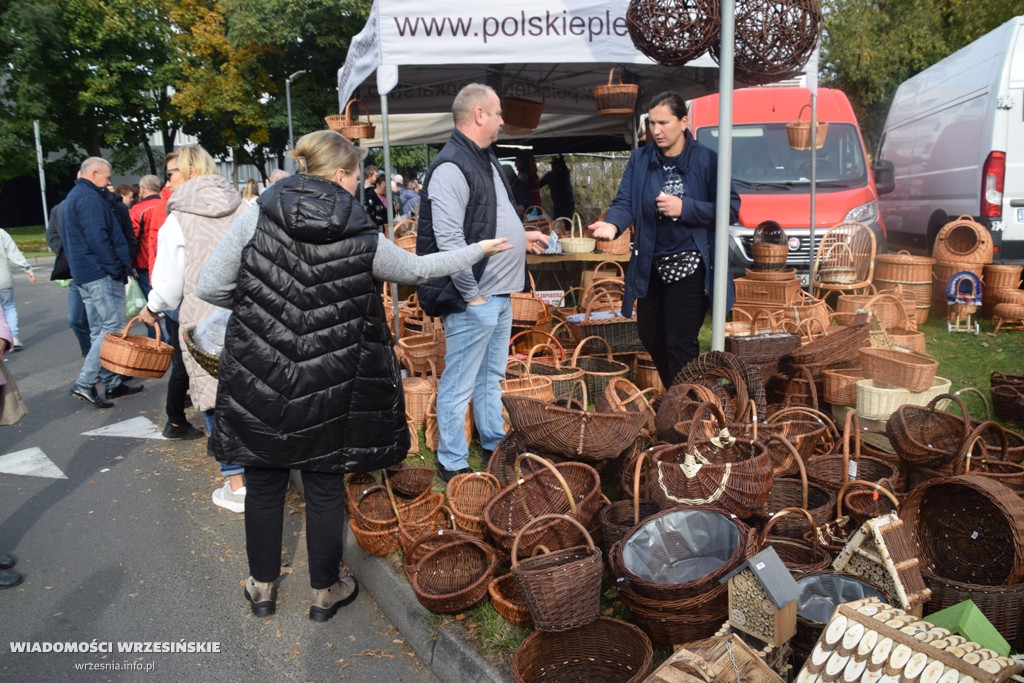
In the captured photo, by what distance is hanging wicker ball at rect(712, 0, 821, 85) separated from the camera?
4.63m

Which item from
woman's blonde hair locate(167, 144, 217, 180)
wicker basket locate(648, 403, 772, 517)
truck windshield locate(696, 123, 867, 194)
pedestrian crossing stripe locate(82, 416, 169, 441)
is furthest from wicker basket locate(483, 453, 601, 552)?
truck windshield locate(696, 123, 867, 194)

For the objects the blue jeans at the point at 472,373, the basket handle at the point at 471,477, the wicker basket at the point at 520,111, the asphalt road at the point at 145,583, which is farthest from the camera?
the wicker basket at the point at 520,111

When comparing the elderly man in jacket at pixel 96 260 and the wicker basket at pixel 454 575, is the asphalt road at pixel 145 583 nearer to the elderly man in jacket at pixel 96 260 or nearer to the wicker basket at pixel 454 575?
the wicker basket at pixel 454 575

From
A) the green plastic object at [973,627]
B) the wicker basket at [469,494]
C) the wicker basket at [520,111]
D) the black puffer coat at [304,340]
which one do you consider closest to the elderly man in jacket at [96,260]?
the wicker basket at [520,111]

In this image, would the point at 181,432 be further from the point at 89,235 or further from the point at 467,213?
the point at 467,213

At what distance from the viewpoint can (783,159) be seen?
360 inches

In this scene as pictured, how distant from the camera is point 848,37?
19.0 metres

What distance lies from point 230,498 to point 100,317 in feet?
10.7

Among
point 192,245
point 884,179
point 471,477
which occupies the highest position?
point 884,179

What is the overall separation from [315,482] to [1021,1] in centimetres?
1784

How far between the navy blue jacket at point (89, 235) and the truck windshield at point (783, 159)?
6152 mm

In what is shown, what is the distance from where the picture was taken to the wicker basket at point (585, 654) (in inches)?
107

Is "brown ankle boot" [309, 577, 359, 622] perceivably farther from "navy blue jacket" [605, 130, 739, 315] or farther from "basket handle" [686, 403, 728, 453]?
"navy blue jacket" [605, 130, 739, 315]

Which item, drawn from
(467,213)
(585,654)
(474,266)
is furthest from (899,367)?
(585,654)
